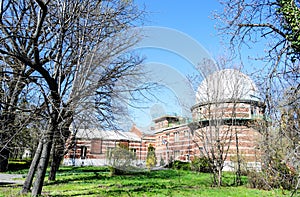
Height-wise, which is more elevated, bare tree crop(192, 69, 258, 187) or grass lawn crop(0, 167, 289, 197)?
bare tree crop(192, 69, 258, 187)

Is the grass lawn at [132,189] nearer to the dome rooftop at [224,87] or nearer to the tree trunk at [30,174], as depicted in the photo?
the tree trunk at [30,174]

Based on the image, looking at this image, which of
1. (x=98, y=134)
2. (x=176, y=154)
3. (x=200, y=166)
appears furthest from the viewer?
(x=176, y=154)

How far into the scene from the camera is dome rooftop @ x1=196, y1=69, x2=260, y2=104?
39.5 ft

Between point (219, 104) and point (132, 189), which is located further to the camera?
point (219, 104)

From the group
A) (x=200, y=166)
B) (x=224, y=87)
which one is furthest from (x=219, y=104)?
(x=200, y=166)

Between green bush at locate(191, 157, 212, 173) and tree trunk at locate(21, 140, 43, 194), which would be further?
green bush at locate(191, 157, 212, 173)

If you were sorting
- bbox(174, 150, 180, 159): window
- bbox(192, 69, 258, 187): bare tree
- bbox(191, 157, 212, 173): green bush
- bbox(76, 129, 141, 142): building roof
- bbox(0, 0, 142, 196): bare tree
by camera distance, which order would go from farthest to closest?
bbox(174, 150, 180, 159): window → bbox(191, 157, 212, 173): green bush → bbox(192, 69, 258, 187): bare tree → bbox(76, 129, 141, 142): building roof → bbox(0, 0, 142, 196): bare tree

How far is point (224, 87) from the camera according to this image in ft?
41.1

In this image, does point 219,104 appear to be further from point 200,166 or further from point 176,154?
point 176,154

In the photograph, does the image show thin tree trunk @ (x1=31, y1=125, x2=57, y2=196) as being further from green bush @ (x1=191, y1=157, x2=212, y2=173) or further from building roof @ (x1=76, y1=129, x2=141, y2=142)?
green bush @ (x1=191, y1=157, x2=212, y2=173)

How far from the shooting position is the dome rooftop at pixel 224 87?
12031 mm

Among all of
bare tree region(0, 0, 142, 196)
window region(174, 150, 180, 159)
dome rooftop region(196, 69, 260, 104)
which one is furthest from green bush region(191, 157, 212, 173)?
bare tree region(0, 0, 142, 196)

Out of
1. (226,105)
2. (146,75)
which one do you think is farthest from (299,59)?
(226,105)

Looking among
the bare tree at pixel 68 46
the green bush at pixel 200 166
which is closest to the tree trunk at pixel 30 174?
the bare tree at pixel 68 46
